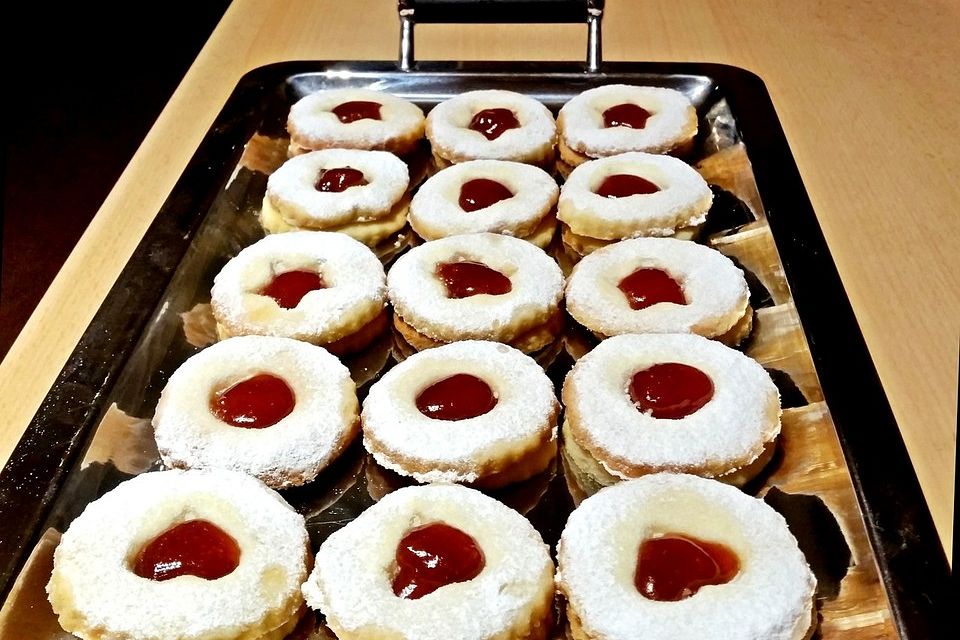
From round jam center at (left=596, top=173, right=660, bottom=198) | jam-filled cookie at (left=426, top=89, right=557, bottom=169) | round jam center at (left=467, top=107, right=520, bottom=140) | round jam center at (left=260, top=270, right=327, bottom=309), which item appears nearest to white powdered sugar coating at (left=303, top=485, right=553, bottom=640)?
round jam center at (left=260, top=270, right=327, bottom=309)

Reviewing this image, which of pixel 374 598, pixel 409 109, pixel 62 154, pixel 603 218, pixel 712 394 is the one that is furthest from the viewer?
pixel 62 154

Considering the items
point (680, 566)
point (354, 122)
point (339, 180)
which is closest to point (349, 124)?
point (354, 122)

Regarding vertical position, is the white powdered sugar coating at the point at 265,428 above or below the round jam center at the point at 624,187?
below

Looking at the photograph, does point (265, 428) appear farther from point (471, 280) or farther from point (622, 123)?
point (622, 123)

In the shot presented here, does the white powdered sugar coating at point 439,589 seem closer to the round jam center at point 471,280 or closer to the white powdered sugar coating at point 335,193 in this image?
the round jam center at point 471,280

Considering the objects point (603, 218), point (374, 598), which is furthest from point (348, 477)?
point (603, 218)

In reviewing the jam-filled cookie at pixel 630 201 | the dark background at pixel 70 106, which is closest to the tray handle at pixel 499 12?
the jam-filled cookie at pixel 630 201

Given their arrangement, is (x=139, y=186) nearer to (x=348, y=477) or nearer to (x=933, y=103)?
(x=348, y=477)
